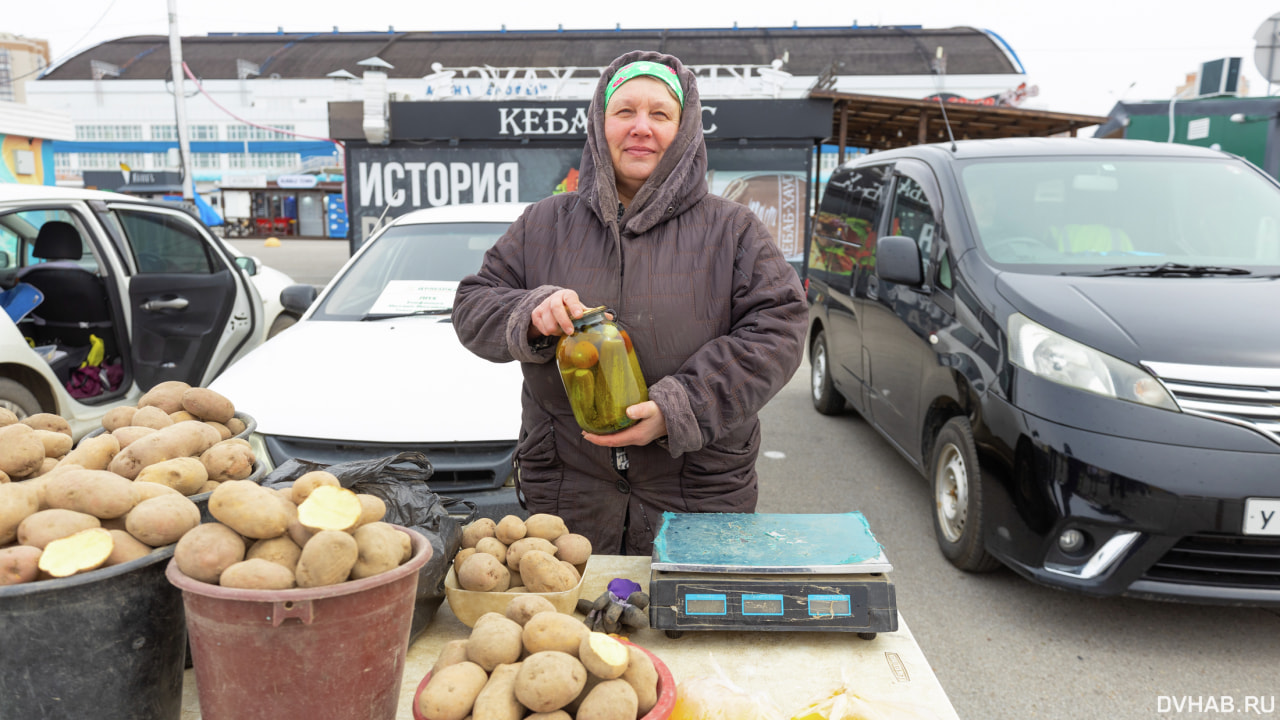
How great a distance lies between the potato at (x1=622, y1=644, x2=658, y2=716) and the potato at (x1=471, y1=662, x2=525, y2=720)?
17cm

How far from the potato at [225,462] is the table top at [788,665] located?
16.2 inches

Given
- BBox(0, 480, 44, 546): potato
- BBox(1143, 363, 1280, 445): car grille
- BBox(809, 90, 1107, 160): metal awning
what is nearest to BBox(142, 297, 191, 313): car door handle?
BBox(0, 480, 44, 546): potato

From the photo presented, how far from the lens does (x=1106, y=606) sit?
11.2ft

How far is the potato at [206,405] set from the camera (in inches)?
69.7

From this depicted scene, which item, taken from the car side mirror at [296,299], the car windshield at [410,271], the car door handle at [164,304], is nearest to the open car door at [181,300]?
the car door handle at [164,304]

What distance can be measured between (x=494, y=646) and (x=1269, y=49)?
1014 cm

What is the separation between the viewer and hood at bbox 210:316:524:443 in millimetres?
3119

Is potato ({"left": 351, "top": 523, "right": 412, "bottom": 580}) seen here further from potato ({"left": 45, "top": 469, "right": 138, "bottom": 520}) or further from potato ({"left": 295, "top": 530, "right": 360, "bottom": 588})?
potato ({"left": 45, "top": 469, "right": 138, "bottom": 520})

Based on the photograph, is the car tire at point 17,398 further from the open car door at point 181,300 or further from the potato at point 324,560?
the potato at point 324,560

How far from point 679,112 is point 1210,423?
2210 mm

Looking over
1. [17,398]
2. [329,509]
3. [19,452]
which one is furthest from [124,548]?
[17,398]

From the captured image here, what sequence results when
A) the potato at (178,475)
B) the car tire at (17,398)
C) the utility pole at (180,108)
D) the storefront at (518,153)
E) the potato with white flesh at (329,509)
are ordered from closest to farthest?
the potato with white flesh at (329,509)
the potato at (178,475)
the car tire at (17,398)
the storefront at (518,153)
the utility pole at (180,108)

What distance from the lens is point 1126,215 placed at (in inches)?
157

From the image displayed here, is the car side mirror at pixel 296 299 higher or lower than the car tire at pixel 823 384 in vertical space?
higher
